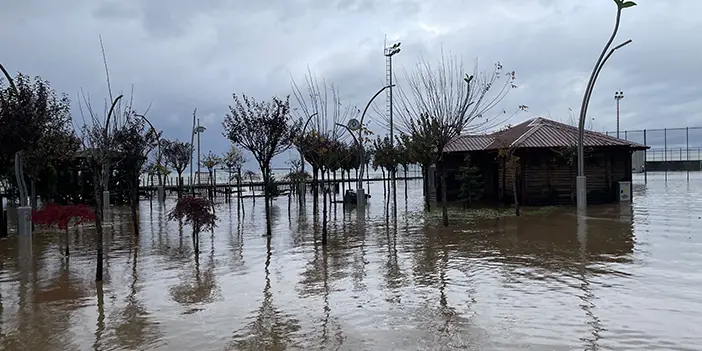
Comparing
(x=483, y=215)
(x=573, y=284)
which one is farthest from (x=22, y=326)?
(x=483, y=215)

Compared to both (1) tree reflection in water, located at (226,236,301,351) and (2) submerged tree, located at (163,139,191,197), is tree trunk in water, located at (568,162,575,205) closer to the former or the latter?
(1) tree reflection in water, located at (226,236,301,351)

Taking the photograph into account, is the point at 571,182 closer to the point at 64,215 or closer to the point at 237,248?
the point at 237,248

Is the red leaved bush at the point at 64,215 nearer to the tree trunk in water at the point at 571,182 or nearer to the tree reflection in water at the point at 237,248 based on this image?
the tree reflection in water at the point at 237,248

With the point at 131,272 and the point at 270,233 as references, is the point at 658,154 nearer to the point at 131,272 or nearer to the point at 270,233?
the point at 270,233

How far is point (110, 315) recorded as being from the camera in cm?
707

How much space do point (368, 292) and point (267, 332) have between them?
82.8 inches

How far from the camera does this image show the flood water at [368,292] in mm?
5957

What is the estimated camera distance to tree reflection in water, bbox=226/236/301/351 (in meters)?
5.79

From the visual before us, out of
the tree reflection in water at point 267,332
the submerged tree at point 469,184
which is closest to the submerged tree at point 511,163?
the submerged tree at point 469,184

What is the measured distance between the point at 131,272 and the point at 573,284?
733 centimetres

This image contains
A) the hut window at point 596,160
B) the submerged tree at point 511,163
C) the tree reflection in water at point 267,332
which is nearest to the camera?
the tree reflection in water at point 267,332

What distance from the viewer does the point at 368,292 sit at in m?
7.98

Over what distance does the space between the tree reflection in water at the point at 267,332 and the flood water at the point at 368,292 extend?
2cm

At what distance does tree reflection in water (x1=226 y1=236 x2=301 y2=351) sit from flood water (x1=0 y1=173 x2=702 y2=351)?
24mm
